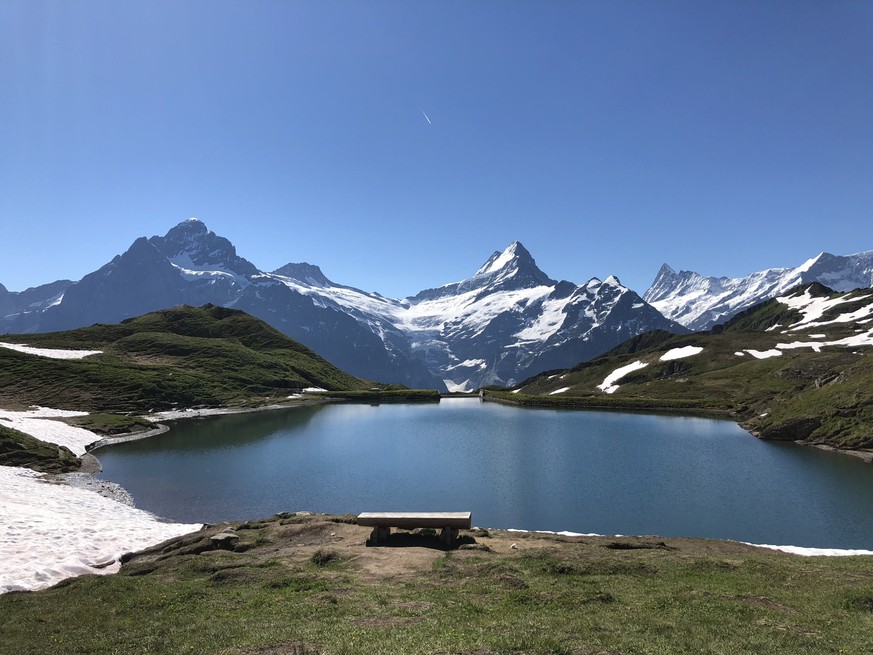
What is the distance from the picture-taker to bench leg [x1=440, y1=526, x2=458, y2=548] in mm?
31359

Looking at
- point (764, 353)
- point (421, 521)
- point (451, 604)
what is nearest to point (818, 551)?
point (421, 521)

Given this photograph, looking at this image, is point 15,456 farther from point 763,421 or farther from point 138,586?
point 763,421

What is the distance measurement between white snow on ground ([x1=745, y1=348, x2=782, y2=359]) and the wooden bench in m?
192

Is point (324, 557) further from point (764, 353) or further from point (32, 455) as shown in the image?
point (764, 353)

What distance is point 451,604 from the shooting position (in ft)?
65.0

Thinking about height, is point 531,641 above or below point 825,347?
below

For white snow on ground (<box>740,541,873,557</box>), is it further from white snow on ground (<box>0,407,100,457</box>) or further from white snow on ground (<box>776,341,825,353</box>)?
white snow on ground (<box>776,341,825,353</box>)

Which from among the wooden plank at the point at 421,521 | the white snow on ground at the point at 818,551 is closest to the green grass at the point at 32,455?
the wooden plank at the point at 421,521

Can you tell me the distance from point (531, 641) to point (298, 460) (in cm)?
6705

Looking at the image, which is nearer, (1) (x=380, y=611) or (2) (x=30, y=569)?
(1) (x=380, y=611)

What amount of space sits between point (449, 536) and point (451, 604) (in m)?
11.8

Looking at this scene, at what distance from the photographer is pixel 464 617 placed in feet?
59.5

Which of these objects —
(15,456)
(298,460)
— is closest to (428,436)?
(298,460)

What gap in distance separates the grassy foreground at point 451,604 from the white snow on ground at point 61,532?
3.04 metres
